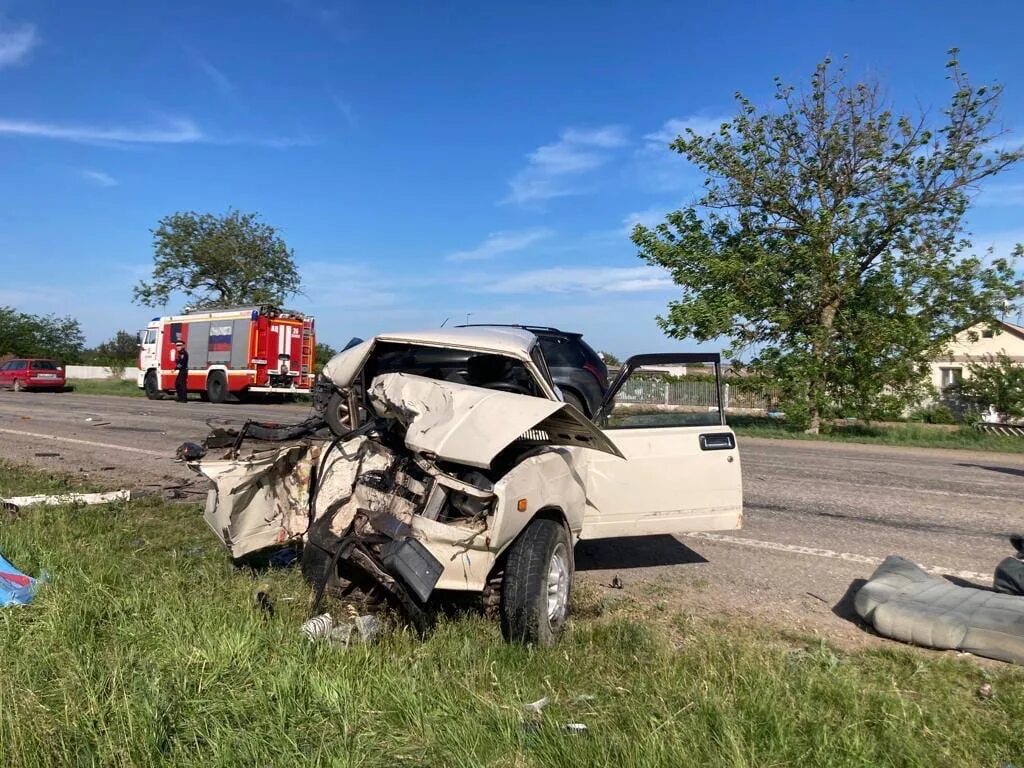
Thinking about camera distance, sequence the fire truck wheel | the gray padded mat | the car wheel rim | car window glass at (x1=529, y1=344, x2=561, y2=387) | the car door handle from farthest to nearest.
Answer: the fire truck wheel → the car door handle → car window glass at (x1=529, y1=344, x2=561, y2=387) → the car wheel rim → the gray padded mat

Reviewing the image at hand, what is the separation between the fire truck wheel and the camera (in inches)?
1022

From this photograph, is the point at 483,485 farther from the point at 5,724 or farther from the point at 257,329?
the point at 257,329

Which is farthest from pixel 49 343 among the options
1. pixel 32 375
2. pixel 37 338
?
pixel 32 375

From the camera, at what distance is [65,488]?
8039 mm

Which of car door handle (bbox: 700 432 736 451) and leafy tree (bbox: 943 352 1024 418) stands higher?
leafy tree (bbox: 943 352 1024 418)

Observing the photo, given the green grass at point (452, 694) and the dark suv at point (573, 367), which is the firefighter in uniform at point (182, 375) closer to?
the dark suv at point (573, 367)

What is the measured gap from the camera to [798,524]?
7242mm

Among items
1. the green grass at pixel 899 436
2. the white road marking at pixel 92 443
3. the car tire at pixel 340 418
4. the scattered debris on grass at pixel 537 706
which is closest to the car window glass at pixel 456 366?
the car tire at pixel 340 418

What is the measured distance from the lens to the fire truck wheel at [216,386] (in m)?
26.0

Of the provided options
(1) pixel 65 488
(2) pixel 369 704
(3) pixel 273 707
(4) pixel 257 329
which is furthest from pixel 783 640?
(4) pixel 257 329

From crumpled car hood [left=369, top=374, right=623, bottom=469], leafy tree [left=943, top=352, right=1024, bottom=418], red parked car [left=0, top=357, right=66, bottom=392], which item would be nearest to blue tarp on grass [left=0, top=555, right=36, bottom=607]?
crumpled car hood [left=369, top=374, right=623, bottom=469]

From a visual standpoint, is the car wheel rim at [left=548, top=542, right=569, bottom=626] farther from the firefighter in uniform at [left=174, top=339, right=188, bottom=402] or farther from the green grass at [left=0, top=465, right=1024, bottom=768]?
the firefighter in uniform at [left=174, top=339, right=188, bottom=402]

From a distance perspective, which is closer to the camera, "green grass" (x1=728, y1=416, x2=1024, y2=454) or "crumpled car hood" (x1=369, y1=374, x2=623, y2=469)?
"crumpled car hood" (x1=369, y1=374, x2=623, y2=469)

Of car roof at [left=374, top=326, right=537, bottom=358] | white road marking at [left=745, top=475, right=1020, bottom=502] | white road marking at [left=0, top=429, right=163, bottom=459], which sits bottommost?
white road marking at [left=745, top=475, right=1020, bottom=502]
